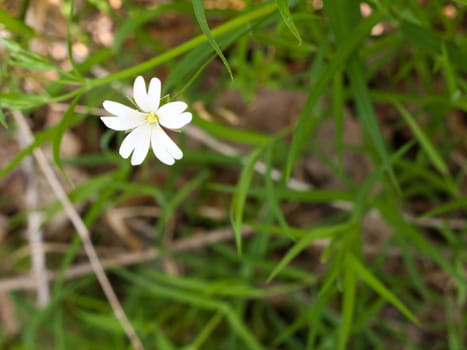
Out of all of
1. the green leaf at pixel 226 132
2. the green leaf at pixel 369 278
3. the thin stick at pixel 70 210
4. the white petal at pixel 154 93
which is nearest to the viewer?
the white petal at pixel 154 93

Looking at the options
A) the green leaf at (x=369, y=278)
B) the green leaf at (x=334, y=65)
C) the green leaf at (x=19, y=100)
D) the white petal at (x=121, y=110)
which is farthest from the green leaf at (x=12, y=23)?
the green leaf at (x=369, y=278)

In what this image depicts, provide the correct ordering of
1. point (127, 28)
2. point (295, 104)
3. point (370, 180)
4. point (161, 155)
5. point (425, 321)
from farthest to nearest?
point (295, 104) → point (425, 321) → point (370, 180) → point (127, 28) → point (161, 155)

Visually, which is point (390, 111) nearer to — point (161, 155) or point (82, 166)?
point (82, 166)

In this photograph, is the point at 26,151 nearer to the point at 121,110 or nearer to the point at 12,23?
the point at 12,23

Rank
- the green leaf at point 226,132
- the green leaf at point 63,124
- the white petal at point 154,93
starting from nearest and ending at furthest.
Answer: the white petal at point 154,93, the green leaf at point 63,124, the green leaf at point 226,132

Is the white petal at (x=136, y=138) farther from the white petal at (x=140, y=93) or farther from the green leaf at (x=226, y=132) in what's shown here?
the green leaf at (x=226, y=132)

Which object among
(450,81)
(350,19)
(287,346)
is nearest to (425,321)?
(287,346)

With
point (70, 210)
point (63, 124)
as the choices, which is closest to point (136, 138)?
point (63, 124)
